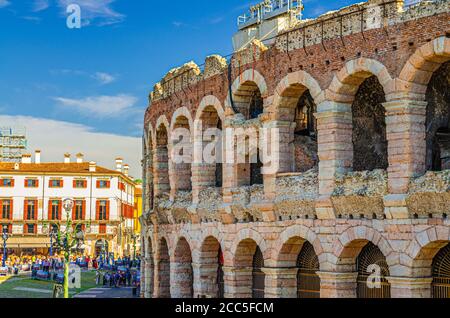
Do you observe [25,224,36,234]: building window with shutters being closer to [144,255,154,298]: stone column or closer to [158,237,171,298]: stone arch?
[144,255,154,298]: stone column

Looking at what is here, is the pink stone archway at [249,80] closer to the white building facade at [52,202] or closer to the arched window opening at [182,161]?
the arched window opening at [182,161]

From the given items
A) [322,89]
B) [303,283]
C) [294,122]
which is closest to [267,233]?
[303,283]

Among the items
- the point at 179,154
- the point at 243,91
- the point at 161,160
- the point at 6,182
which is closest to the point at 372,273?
the point at 243,91

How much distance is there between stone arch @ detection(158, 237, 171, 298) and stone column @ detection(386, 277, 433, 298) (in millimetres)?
15323

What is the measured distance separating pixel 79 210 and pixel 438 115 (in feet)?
192

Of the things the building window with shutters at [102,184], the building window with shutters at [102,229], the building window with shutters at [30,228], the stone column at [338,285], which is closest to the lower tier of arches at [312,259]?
the stone column at [338,285]

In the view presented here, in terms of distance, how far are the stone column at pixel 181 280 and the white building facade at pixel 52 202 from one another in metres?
44.5

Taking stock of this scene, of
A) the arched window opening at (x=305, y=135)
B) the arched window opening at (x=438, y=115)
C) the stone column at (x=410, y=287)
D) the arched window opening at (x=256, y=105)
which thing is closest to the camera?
the stone column at (x=410, y=287)

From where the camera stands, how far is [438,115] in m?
21.2

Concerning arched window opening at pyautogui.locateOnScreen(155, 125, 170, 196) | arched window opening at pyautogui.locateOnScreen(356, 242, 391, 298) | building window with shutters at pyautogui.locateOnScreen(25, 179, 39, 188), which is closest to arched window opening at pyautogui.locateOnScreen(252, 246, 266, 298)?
arched window opening at pyautogui.locateOnScreen(356, 242, 391, 298)

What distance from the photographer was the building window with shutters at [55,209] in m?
75.4

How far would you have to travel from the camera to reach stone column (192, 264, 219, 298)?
93.1 feet
